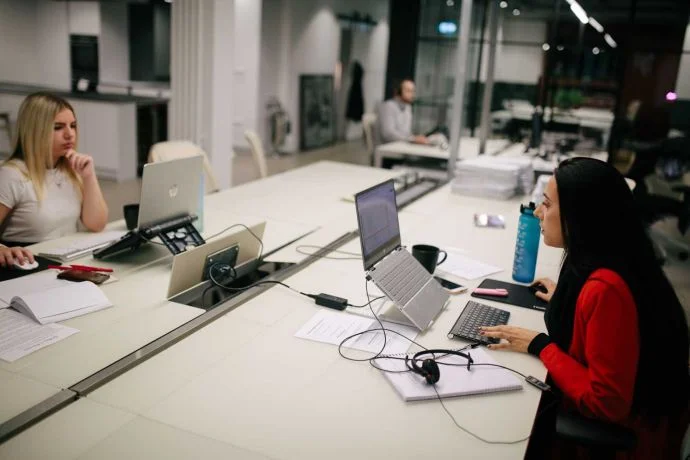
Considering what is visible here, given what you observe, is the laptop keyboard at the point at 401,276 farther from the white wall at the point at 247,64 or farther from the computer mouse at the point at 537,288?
the white wall at the point at 247,64

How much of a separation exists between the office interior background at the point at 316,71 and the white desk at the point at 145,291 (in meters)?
1.58

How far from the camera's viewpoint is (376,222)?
195cm

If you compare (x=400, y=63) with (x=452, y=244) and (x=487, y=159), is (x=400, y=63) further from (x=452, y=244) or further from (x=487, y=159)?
(x=452, y=244)

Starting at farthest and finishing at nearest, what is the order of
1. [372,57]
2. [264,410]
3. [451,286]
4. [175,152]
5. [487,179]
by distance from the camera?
[372,57], [487,179], [175,152], [451,286], [264,410]

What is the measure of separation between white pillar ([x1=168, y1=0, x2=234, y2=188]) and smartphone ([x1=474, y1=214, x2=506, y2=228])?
252 centimetres

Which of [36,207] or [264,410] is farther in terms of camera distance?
[36,207]

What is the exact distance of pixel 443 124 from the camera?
8.20 meters

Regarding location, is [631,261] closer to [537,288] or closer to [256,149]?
[537,288]

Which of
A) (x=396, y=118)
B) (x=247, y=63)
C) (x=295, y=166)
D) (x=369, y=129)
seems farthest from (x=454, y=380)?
(x=247, y=63)

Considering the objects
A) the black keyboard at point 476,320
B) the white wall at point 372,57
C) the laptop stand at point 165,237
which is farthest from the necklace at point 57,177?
the white wall at point 372,57

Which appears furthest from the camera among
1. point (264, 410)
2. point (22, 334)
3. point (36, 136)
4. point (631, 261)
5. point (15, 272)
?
point (36, 136)

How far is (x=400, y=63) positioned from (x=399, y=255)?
21.5 ft

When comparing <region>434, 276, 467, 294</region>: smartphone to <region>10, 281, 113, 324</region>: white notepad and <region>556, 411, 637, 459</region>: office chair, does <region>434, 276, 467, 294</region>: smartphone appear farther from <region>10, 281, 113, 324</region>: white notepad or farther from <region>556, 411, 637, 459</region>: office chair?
<region>10, 281, 113, 324</region>: white notepad

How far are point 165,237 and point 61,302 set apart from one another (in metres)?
0.55
